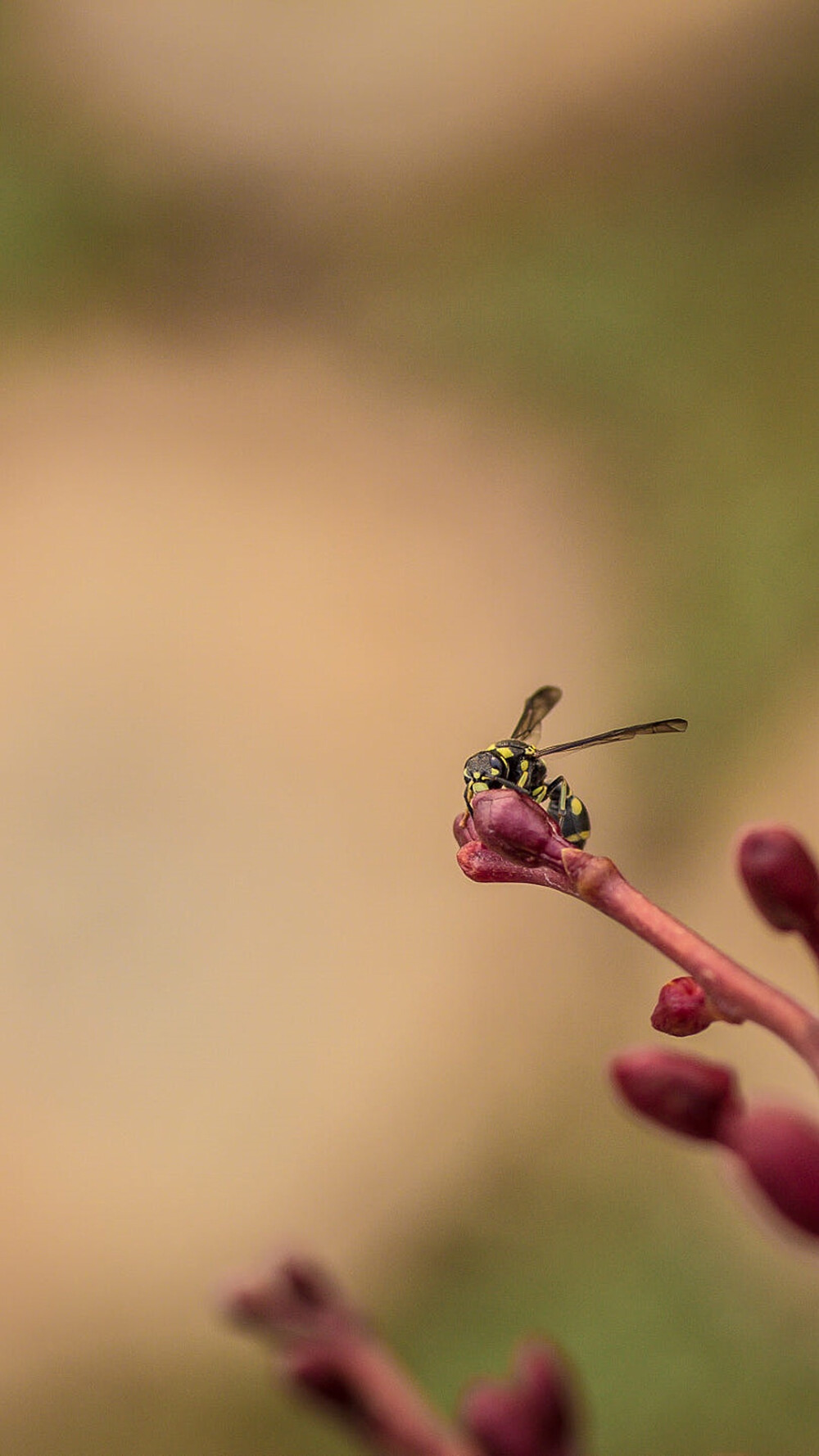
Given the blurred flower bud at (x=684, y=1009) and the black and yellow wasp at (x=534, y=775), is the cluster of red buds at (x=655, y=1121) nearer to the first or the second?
the blurred flower bud at (x=684, y=1009)

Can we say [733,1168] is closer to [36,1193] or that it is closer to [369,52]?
[36,1193]

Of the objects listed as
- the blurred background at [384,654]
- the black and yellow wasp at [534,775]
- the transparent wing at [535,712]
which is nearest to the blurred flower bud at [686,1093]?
the black and yellow wasp at [534,775]

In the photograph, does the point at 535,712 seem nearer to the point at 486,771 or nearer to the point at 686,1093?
the point at 486,771

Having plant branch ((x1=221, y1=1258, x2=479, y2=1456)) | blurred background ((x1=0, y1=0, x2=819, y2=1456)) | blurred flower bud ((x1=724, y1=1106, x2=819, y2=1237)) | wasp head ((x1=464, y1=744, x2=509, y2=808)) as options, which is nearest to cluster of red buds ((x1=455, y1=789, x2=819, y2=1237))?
blurred flower bud ((x1=724, y1=1106, x2=819, y2=1237))

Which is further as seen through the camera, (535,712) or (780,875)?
(535,712)

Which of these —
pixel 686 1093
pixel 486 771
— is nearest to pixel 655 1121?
pixel 686 1093

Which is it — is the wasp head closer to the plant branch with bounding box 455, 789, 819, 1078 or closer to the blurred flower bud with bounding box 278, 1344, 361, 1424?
A: the plant branch with bounding box 455, 789, 819, 1078

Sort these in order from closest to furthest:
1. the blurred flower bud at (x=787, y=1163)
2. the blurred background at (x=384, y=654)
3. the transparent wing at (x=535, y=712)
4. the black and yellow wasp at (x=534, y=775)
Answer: the blurred flower bud at (x=787, y=1163) → the black and yellow wasp at (x=534, y=775) → the transparent wing at (x=535, y=712) → the blurred background at (x=384, y=654)
